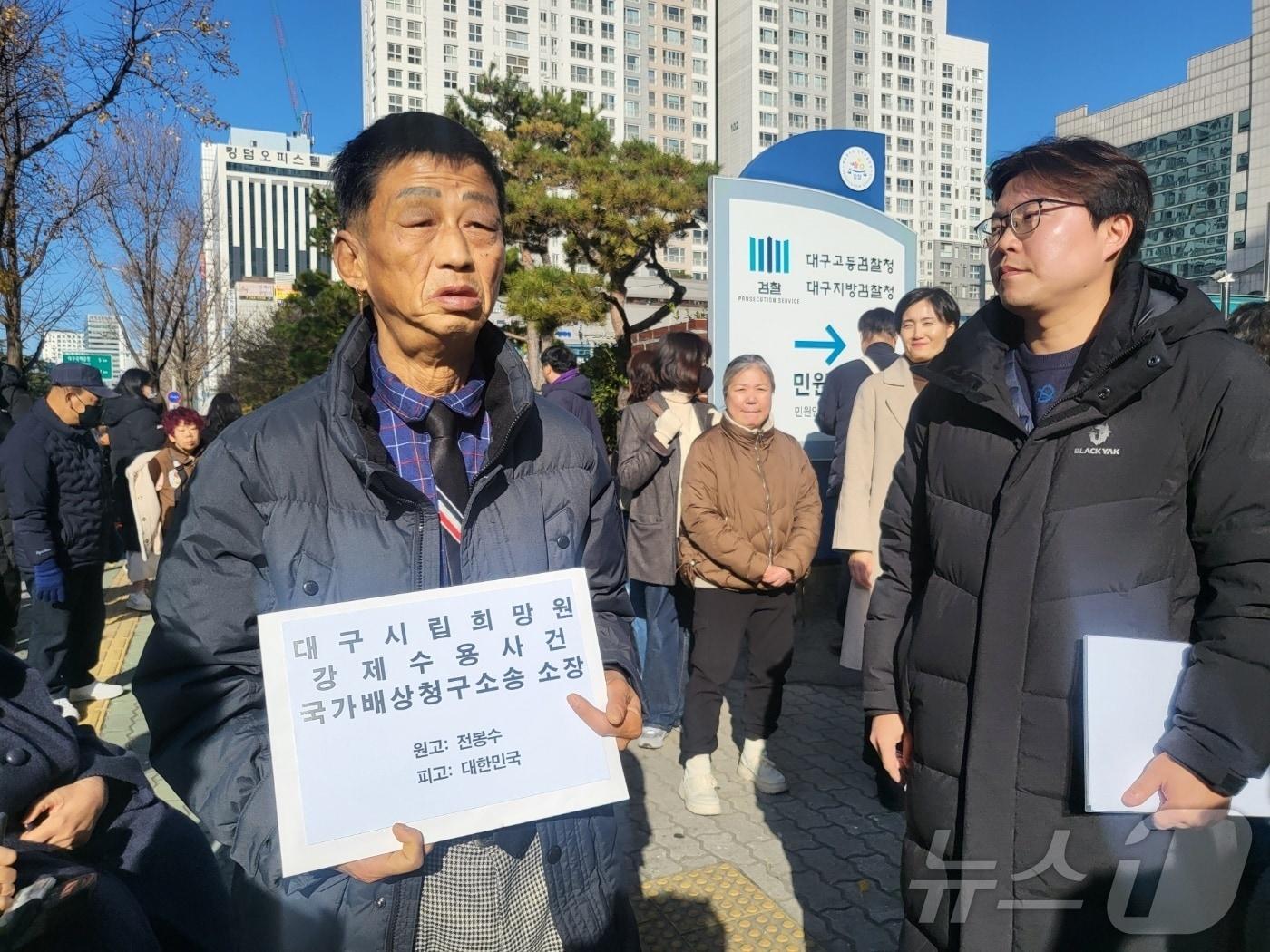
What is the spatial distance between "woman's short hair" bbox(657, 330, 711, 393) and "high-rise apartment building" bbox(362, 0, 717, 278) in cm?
7067

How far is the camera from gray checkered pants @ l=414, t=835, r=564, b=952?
146cm

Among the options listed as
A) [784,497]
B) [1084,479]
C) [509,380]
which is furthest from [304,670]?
[784,497]

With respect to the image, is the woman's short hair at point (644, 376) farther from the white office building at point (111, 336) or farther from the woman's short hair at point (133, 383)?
the white office building at point (111, 336)

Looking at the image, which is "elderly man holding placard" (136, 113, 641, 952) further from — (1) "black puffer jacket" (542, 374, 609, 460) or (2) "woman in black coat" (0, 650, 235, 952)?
(1) "black puffer jacket" (542, 374, 609, 460)

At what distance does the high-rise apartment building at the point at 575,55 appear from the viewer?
78.4 metres

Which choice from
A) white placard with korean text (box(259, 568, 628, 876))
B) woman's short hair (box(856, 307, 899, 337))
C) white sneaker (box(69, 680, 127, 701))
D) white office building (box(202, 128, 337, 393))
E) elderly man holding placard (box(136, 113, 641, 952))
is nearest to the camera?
white placard with korean text (box(259, 568, 628, 876))

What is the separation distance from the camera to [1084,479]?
174 cm

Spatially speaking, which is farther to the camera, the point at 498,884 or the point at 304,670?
the point at 498,884

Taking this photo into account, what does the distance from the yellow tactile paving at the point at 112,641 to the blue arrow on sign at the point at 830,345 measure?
Answer: 5290 millimetres

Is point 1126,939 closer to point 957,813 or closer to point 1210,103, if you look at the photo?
point 957,813

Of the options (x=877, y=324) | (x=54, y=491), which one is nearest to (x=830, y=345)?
(x=877, y=324)

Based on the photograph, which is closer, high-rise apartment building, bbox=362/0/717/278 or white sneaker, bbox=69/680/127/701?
white sneaker, bbox=69/680/127/701

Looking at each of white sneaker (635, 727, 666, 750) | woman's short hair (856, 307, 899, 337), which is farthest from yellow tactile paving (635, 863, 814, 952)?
woman's short hair (856, 307, 899, 337)

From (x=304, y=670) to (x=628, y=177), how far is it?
1578 cm
